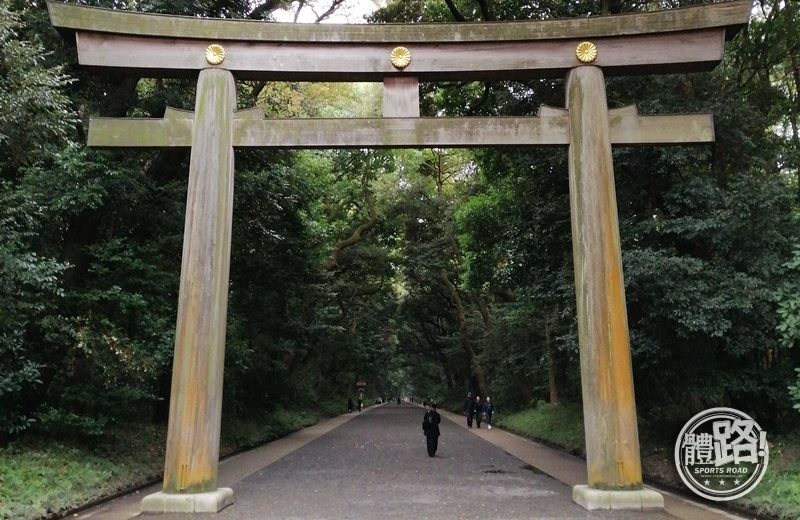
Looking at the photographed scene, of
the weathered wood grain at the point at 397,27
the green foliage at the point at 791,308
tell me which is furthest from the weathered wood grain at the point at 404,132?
the green foliage at the point at 791,308

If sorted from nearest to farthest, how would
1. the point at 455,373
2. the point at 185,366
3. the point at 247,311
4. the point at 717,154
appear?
the point at 185,366
the point at 717,154
the point at 247,311
the point at 455,373

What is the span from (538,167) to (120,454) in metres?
10.4

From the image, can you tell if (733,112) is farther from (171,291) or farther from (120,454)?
(120,454)

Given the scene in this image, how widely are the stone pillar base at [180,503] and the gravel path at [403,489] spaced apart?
0.44 ft

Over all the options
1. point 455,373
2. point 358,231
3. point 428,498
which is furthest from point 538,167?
point 455,373

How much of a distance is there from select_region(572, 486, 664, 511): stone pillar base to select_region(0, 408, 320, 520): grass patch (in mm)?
6732

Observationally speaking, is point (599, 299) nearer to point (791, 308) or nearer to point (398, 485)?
point (791, 308)

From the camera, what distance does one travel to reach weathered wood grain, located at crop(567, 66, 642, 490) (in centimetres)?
730

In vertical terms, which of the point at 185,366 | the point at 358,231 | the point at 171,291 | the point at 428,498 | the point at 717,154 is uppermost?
the point at 358,231

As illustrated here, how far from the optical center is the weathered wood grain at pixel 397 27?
791cm

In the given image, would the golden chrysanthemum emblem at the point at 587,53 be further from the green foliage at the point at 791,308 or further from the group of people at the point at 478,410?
the group of people at the point at 478,410

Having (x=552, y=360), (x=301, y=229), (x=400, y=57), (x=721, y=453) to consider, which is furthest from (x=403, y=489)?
(x=552, y=360)

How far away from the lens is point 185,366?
736 cm

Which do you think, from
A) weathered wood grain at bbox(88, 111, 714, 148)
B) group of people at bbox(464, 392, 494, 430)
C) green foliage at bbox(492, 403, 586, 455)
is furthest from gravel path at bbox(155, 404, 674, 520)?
group of people at bbox(464, 392, 494, 430)
